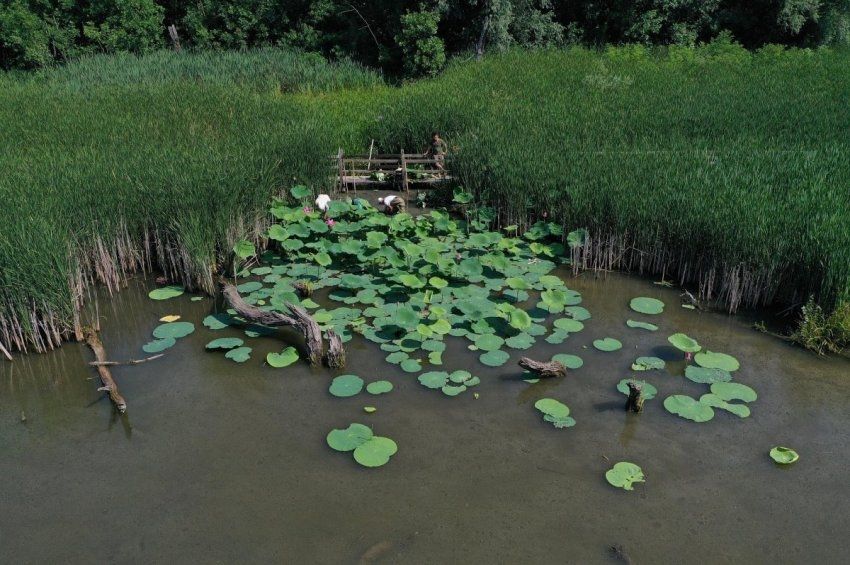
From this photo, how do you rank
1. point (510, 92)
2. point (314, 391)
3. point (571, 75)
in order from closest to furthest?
point (314, 391) → point (510, 92) → point (571, 75)

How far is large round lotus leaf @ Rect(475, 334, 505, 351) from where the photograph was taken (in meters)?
5.66

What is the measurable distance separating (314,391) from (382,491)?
1237 mm

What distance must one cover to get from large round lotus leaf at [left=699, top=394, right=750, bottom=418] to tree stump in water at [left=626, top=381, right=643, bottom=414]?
19.7 inches

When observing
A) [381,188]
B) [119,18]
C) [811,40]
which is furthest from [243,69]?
[811,40]

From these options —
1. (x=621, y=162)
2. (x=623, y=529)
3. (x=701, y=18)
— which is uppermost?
(x=701, y=18)

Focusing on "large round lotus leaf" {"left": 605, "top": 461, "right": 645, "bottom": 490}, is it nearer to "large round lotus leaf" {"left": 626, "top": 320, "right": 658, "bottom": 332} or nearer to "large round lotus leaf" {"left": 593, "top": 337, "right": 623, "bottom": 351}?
"large round lotus leaf" {"left": 593, "top": 337, "right": 623, "bottom": 351}

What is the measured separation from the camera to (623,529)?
3914 mm

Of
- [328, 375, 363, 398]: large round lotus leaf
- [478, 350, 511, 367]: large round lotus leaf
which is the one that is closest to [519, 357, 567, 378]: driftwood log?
[478, 350, 511, 367]: large round lotus leaf

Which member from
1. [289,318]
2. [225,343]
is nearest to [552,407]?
[289,318]

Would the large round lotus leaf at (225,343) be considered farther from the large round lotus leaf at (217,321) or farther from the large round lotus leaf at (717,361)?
the large round lotus leaf at (717,361)

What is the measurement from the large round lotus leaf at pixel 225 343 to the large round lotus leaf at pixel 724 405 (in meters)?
3.68

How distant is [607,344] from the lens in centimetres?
574

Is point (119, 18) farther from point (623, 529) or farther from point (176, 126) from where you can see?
point (623, 529)

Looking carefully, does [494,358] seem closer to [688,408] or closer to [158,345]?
[688,408]
